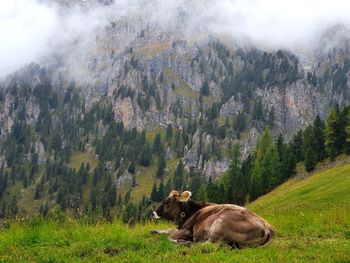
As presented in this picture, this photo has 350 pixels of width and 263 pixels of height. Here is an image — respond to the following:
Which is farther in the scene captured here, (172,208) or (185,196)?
(172,208)

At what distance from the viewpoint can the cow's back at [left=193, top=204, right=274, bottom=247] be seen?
12.7m

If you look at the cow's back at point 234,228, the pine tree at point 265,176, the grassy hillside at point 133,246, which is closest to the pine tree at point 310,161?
the pine tree at point 265,176

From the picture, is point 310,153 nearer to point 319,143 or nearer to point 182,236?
point 319,143

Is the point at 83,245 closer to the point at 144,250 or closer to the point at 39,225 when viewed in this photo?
the point at 144,250

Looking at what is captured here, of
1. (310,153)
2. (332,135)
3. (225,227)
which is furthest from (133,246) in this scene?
(310,153)

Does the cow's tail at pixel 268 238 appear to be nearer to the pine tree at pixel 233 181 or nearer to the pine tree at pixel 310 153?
the pine tree at pixel 310 153

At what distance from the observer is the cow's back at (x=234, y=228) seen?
1267 centimetres

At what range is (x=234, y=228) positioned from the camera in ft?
41.6

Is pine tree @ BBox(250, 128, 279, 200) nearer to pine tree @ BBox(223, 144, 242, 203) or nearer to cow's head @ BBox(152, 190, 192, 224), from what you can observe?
pine tree @ BBox(223, 144, 242, 203)

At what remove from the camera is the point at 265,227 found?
13.2 meters

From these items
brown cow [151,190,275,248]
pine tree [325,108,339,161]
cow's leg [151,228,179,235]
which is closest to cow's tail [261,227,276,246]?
brown cow [151,190,275,248]

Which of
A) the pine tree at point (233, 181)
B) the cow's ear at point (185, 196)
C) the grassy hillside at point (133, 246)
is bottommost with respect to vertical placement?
the grassy hillside at point (133, 246)

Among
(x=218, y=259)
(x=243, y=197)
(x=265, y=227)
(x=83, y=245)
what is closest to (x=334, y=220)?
(x=265, y=227)

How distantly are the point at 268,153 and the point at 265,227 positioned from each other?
4158 inches
